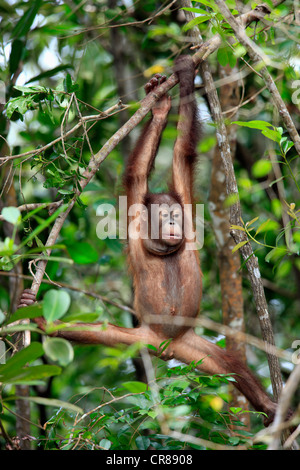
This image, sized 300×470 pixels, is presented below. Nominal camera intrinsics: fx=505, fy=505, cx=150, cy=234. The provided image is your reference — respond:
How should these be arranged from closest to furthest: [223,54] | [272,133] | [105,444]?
[105,444] → [272,133] → [223,54]

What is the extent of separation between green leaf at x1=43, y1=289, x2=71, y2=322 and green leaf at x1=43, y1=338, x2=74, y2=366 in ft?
0.42

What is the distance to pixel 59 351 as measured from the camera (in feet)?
6.75

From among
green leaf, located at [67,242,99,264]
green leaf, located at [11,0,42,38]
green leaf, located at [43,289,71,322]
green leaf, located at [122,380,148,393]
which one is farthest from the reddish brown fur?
green leaf, located at [43,289,71,322]

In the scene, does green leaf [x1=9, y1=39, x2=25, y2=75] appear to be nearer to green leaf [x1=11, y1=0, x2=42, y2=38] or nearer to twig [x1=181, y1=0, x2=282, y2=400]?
green leaf [x1=11, y1=0, x2=42, y2=38]

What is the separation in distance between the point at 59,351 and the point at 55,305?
0.63ft

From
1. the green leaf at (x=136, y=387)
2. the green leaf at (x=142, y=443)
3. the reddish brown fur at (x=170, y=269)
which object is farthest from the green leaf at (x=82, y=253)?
the green leaf at (x=142, y=443)

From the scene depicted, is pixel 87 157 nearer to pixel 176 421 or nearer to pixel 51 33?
pixel 51 33

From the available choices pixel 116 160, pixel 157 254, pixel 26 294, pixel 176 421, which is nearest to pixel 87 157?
pixel 116 160

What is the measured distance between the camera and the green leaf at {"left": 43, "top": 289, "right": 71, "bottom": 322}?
2012 millimetres

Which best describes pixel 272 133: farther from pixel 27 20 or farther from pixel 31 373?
pixel 27 20

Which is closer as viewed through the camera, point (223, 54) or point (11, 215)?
point (11, 215)

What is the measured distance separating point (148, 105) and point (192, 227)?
1305 millimetres

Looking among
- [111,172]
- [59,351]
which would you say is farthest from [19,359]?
[111,172]

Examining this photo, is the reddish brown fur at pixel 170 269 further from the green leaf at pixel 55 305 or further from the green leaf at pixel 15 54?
the green leaf at pixel 55 305
